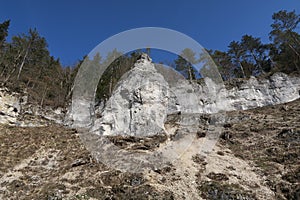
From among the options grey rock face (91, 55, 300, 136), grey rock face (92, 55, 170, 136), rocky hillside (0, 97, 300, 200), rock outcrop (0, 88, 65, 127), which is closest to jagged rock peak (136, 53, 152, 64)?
grey rock face (91, 55, 300, 136)

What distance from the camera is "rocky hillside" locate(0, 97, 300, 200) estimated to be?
10.3 m

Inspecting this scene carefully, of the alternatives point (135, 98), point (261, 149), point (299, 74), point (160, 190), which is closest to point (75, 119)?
point (135, 98)

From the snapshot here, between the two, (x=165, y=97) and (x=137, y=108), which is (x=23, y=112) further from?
(x=165, y=97)

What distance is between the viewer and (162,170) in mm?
12352

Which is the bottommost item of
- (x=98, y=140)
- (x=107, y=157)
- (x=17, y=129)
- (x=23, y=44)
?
(x=107, y=157)

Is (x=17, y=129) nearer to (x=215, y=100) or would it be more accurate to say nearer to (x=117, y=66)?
(x=117, y=66)

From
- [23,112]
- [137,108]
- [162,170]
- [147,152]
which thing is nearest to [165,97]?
[137,108]

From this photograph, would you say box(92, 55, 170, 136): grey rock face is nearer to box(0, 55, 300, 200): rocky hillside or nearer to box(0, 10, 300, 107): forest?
box(0, 55, 300, 200): rocky hillside

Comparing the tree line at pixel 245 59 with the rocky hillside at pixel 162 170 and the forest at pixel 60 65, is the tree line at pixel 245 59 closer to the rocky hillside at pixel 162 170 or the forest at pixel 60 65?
the forest at pixel 60 65

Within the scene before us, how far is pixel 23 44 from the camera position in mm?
29859

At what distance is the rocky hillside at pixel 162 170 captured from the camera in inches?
404

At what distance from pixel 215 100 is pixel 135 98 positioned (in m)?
14.9

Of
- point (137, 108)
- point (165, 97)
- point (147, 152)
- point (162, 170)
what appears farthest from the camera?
point (165, 97)

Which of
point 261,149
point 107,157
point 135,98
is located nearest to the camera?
point 107,157
